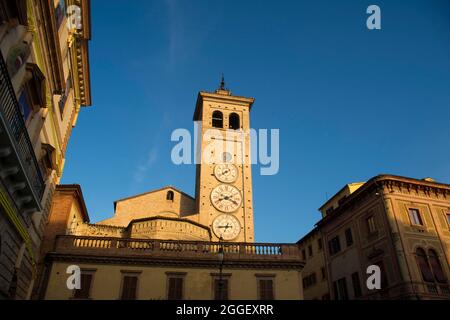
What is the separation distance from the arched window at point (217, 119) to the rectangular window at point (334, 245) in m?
18.7

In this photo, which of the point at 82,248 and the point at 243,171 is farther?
the point at 243,171

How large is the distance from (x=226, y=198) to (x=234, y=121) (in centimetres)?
1147

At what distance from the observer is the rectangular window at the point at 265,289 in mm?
20938

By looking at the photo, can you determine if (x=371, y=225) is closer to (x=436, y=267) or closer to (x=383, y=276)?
(x=383, y=276)

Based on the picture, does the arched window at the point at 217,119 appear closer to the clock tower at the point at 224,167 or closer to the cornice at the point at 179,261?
the clock tower at the point at 224,167

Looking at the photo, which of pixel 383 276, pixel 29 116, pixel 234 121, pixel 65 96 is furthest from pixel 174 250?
pixel 234 121

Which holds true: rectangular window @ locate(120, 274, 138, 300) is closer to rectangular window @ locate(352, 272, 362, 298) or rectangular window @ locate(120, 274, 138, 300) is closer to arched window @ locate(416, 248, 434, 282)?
rectangular window @ locate(352, 272, 362, 298)

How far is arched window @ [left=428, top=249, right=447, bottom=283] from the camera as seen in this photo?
886 inches

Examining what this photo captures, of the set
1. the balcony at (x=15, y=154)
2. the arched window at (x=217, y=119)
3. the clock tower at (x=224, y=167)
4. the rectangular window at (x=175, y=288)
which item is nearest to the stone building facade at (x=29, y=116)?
the balcony at (x=15, y=154)

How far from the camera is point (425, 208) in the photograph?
82.4 ft

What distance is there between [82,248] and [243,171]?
20.9 meters

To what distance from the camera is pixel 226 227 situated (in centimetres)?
3447
